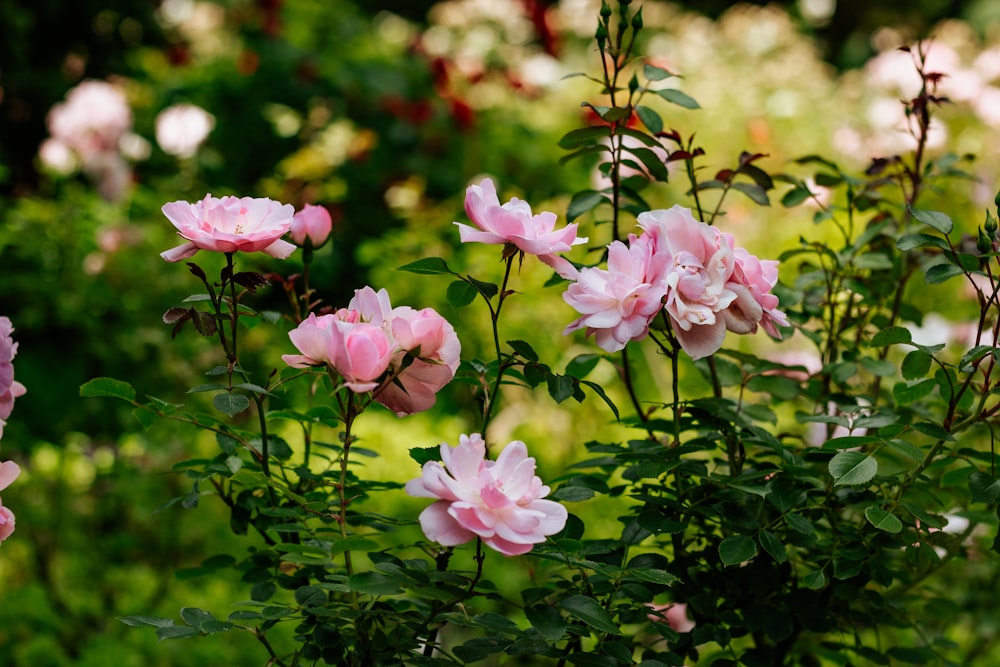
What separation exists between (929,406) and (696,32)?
556cm

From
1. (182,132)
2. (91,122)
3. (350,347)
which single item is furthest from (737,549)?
(182,132)

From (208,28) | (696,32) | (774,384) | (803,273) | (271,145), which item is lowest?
(774,384)

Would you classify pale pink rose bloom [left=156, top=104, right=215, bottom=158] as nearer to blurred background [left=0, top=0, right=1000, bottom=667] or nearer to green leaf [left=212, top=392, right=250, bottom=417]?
blurred background [left=0, top=0, right=1000, bottom=667]

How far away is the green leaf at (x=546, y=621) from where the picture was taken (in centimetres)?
81

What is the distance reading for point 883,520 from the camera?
0.93m

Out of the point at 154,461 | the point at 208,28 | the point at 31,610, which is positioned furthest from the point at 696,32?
the point at 31,610

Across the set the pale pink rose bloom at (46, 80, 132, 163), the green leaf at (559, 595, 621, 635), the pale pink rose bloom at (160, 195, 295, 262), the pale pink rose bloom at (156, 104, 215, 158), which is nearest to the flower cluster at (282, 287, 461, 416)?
the pale pink rose bloom at (160, 195, 295, 262)

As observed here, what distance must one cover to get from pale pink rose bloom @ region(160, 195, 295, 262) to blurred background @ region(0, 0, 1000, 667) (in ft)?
1.56

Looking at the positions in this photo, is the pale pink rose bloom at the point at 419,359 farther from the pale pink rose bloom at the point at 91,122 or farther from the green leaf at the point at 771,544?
the pale pink rose bloom at the point at 91,122

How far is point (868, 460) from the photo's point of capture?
96 centimetres

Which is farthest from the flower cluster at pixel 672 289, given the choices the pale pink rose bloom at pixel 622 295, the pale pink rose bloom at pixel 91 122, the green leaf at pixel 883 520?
the pale pink rose bloom at pixel 91 122

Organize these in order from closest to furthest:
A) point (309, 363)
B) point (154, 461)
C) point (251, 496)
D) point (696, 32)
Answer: point (309, 363) → point (251, 496) → point (154, 461) → point (696, 32)

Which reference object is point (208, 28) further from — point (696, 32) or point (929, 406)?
point (929, 406)

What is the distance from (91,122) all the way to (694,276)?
3.05 meters
